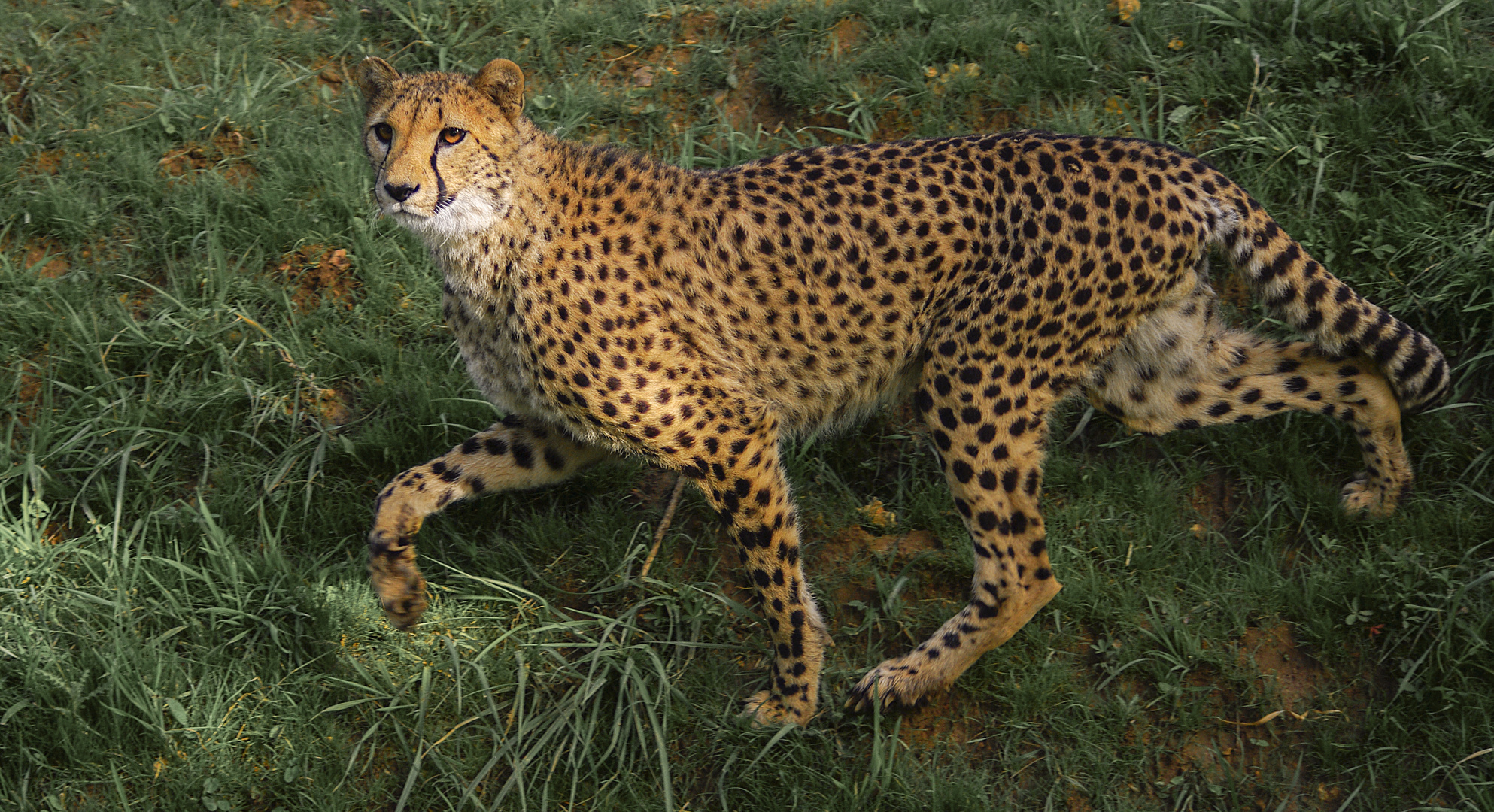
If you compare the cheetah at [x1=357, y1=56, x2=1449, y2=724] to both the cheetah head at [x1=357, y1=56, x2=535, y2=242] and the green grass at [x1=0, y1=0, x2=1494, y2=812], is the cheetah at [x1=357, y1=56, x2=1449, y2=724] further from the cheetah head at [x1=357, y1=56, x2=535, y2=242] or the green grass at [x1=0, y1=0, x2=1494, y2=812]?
the green grass at [x1=0, y1=0, x2=1494, y2=812]

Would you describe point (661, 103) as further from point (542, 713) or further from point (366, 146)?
point (542, 713)

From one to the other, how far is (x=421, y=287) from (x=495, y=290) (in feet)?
4.03

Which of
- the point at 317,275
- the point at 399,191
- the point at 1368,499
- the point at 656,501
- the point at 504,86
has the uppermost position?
the point at 504,86

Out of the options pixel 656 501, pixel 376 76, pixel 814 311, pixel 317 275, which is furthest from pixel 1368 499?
pixel 317 275

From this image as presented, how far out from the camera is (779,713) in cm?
343

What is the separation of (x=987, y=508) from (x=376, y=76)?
2.12m

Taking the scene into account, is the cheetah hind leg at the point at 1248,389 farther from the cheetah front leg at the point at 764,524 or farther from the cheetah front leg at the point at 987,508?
the cheetah front leg at the point at 764,524

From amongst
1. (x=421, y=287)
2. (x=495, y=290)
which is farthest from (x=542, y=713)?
(x=421, y=287)

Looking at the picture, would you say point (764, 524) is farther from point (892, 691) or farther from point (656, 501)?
point (656, 501)

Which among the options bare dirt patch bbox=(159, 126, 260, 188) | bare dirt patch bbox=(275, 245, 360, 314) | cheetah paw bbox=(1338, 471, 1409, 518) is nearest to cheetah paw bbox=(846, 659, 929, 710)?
cheetah paw bbox=(1338, 471, 1409, 518)

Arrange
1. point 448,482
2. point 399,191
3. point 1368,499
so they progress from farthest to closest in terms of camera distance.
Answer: point 1368,499
point 448,482
point 399,191

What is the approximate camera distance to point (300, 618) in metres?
3.57

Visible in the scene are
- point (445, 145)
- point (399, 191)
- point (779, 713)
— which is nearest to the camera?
point (399, 191)

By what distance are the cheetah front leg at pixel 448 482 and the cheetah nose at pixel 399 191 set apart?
83 cm
